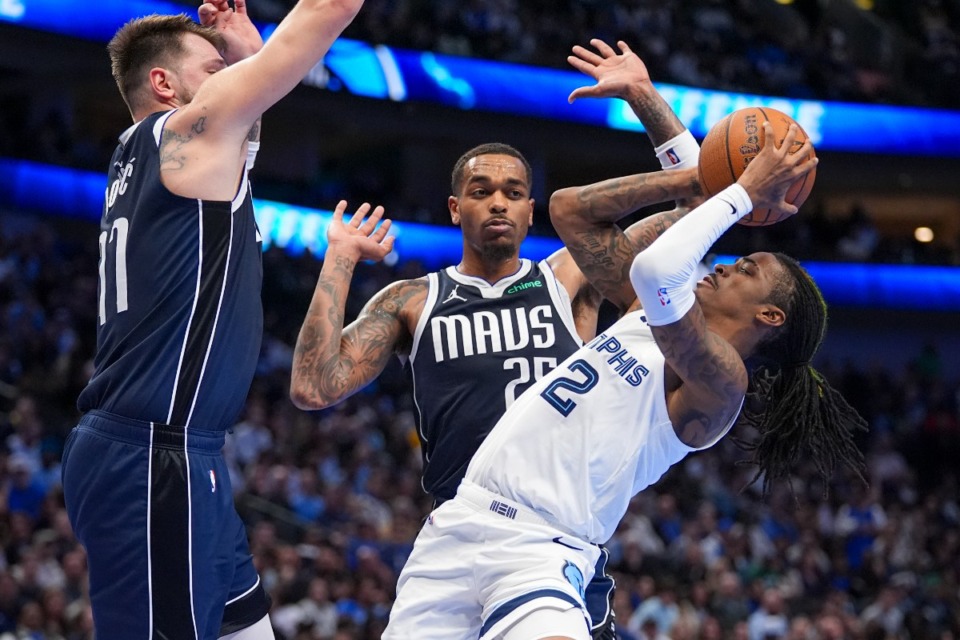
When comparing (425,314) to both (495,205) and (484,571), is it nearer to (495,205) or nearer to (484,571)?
(495,205)

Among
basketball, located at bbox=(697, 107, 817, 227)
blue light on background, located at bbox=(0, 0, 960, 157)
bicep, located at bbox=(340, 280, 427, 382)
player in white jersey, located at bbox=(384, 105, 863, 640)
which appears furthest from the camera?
blue light on background, located at bbox=(0, 0, 960, 157)

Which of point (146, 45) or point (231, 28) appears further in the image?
point (231, 28)

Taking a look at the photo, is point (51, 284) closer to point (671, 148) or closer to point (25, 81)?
point (25, 81)

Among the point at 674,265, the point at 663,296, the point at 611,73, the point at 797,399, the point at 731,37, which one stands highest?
the point at 731,37

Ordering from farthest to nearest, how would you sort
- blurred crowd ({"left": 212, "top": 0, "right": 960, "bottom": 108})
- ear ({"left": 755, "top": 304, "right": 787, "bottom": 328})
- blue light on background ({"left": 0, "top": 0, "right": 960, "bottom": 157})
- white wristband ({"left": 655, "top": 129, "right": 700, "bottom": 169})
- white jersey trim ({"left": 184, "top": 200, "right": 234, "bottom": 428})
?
blurred crowd ({"left": 212, "top": 0, "right": 960, "bottom": 108})
blue light on background ({"left": 0, "top": 0, "right": 960, "bottom": 157})
white wristband ({"left": 655, "top": 129, "right": 700, "bottom": 169})
ear ({"left": 755, "top": 304, "right": 787, "bottom": 328})
white jersey trim ({"left": 184, "top": 200, "right": 234, "bottom": 428})

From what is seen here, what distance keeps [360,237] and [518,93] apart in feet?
58.8

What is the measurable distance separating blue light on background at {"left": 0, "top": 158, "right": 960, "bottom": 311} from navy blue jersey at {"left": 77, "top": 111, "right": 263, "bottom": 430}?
12686mm

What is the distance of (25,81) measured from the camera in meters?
21.1

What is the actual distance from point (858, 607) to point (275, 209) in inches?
453

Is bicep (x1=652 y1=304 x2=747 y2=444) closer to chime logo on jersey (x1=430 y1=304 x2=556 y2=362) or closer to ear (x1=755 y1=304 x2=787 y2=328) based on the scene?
ear (x1=755 y1=304 x2=787 y2=328)

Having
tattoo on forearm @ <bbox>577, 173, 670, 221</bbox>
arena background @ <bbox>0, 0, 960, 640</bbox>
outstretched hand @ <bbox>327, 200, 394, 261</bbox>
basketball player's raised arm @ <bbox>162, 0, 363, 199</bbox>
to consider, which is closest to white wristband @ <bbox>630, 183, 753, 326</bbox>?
tattoo on forearm @ <bbox>577, 173, 670, 221</bbox>

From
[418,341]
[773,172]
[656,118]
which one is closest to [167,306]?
[418,341]

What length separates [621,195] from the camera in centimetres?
482

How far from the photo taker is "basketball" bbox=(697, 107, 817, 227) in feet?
15.5
